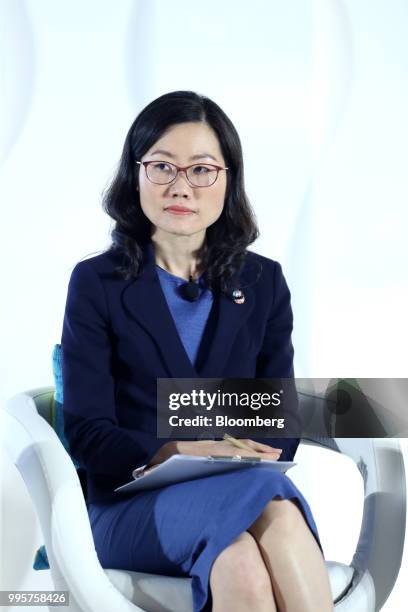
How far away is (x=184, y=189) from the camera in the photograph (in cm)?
134

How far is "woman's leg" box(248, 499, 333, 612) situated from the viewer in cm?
112

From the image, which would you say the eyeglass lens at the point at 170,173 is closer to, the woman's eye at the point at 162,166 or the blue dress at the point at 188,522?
the woman's eye at the point at 162,166

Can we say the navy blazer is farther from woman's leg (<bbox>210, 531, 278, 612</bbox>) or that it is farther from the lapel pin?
woman's leg (<bbox>210, 531, 278, 612</bbox>)

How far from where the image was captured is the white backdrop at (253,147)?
1414 mm

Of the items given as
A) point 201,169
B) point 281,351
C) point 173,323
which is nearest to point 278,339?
point 281,351

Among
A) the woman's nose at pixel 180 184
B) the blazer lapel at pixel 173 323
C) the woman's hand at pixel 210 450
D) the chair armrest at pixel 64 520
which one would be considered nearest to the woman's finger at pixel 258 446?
the woman's hand at pixel 210 450

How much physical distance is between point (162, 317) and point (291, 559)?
14.8 inches

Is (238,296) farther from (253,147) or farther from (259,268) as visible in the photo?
(253,147)

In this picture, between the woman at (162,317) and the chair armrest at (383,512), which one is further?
the chair armrest at (383,512)

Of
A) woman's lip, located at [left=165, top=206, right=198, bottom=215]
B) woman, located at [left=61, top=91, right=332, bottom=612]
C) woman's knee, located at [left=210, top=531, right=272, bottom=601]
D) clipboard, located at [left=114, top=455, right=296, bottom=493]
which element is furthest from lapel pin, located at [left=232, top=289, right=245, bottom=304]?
woman's knee, located at [left=210, top=531, right=272, bottom=601]

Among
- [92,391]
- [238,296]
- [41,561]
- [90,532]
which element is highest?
[238,296]

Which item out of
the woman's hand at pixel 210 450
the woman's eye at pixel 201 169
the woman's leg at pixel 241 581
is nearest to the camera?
the woman's leg at pixel 241 581

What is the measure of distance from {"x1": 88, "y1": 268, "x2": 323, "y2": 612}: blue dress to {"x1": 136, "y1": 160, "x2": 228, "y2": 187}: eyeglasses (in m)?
0.39

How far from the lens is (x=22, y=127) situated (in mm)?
1410
